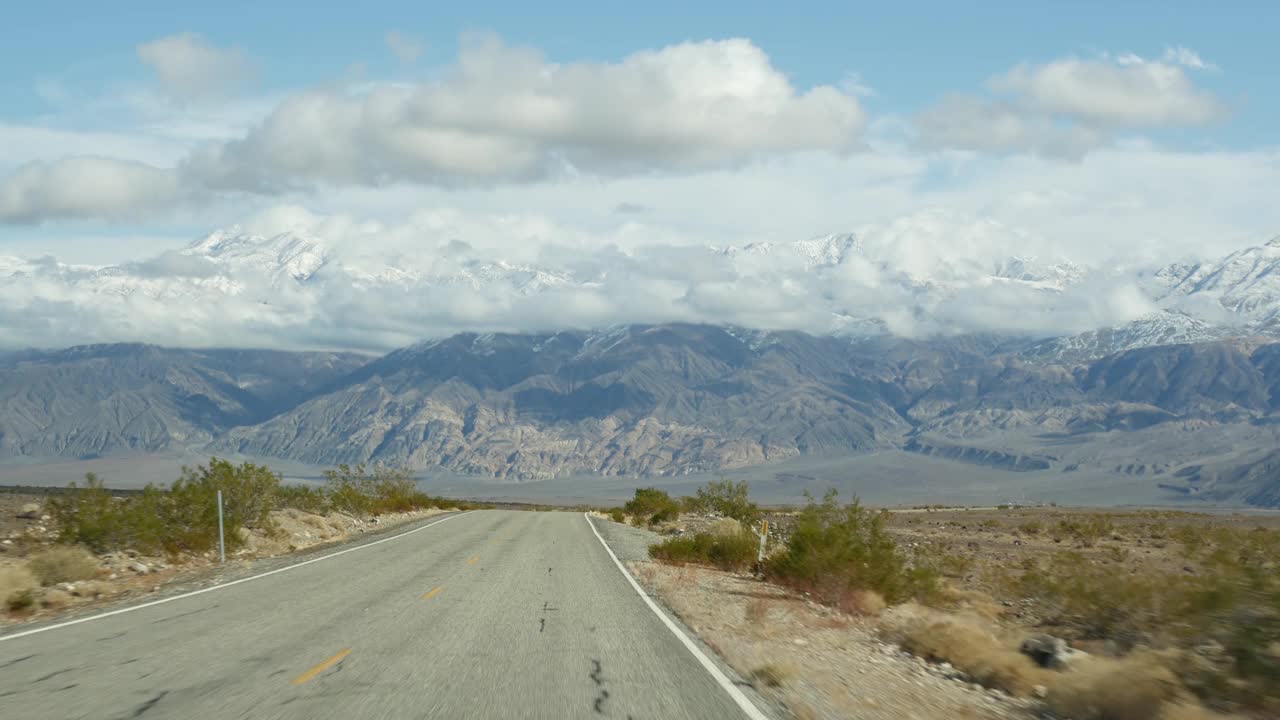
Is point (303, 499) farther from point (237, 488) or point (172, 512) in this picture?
point (172, 512)

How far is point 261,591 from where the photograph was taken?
17531 mm

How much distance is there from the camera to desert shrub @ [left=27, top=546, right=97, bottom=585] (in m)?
19.0

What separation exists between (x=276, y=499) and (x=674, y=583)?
27.5 m

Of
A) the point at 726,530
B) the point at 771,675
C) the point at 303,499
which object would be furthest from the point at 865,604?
the point at 303,499

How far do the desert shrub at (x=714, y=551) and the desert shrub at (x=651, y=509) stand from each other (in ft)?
95.9

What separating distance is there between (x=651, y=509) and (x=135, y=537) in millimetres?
42502

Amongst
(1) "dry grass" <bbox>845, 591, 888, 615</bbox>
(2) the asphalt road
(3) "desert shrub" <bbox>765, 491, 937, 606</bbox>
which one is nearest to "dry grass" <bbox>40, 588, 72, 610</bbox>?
(2) the asphalt road

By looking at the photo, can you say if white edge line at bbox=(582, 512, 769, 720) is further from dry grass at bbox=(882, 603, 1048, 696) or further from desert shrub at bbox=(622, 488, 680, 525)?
desert shrub at bbox=(622, 488, 680, 525)

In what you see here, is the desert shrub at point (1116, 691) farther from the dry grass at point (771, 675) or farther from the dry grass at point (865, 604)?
the dry grass at point (865, 604)

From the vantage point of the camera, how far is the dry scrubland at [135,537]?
18047mm

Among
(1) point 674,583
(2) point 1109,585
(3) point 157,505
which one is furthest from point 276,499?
(2) point 1109,585

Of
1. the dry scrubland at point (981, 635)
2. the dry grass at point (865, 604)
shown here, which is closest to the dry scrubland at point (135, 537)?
the dry scrubland at point (981, 635)

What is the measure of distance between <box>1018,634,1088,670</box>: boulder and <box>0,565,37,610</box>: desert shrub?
14.8 meters

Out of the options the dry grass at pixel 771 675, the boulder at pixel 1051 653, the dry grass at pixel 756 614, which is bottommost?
the dry grass at pixel 756 614
